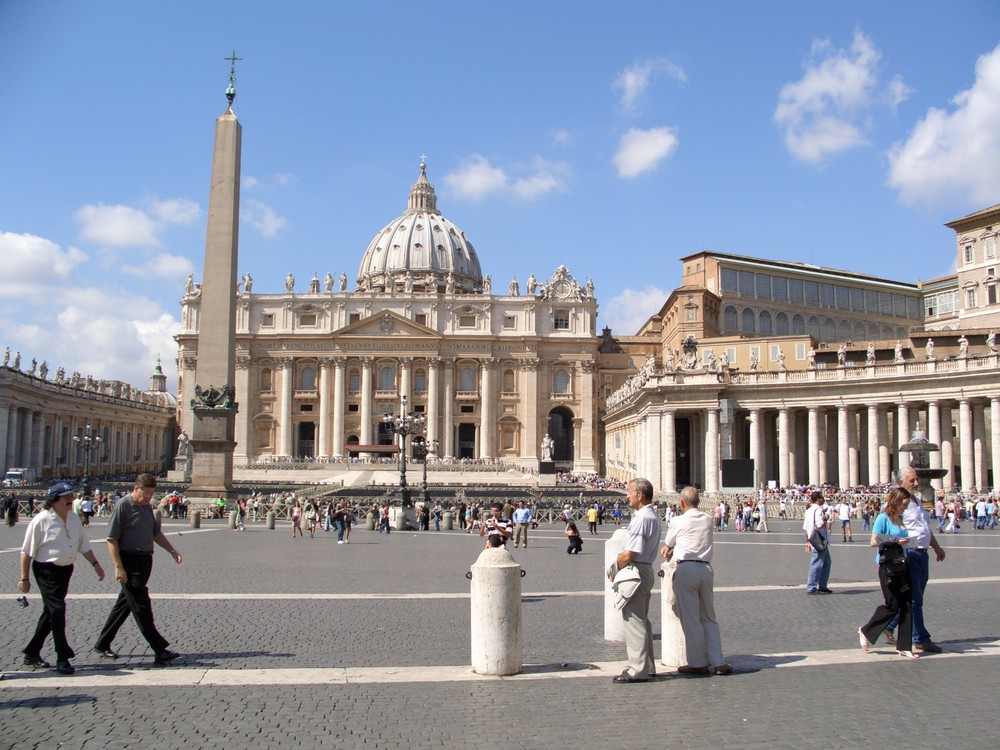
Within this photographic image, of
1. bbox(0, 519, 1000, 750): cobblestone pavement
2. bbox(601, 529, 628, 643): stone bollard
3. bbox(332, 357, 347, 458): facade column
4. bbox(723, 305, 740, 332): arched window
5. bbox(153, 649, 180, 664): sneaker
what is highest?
bbox(723, 305, 740, 332): arched window

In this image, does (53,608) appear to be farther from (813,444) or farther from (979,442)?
(979,442)

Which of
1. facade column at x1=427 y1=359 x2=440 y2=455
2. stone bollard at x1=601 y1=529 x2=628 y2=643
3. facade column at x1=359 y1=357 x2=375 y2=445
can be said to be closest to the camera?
stone bollard at x1=601 y1=529 x2=628 y2=643

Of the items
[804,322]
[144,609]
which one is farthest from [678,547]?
[804,322]

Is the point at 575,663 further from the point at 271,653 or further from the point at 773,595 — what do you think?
the point at 773,595

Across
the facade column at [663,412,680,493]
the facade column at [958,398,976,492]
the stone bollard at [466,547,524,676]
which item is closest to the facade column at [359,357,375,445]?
the facade column at [663,412,680,493]

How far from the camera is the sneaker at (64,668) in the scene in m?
7.07

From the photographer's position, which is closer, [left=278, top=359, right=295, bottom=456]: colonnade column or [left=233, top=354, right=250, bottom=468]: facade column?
[left=233, top=354, right=250, bottom=468]: facade column

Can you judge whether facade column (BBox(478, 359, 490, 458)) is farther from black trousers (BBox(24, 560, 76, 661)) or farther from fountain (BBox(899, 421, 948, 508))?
black trousers (BBox(24, 560, 76, 661))

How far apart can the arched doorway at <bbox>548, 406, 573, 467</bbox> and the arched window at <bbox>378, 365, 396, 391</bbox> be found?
15128mm

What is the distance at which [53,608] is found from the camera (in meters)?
7.19

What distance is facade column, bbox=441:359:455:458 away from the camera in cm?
8200

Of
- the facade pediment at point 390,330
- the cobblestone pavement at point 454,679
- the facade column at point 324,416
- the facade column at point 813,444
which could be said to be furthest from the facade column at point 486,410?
the cobblestone pavement at point 454,679

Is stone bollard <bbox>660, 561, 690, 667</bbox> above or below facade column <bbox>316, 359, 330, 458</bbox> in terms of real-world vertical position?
below

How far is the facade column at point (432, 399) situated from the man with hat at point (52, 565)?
240 feet
